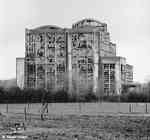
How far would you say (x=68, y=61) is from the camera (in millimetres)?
123000

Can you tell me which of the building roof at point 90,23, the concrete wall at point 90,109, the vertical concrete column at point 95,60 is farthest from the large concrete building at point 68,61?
the concrete wall at point 90,109

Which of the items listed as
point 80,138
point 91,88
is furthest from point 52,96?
point 80,138

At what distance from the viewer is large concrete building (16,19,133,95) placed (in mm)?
120625

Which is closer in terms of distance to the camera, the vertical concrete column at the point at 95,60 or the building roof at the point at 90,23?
the vertical concrete column at the point at 95,60

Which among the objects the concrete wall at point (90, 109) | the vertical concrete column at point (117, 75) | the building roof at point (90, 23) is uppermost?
the building roof at point (90, 23)

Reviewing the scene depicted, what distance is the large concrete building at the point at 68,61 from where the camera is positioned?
121 m

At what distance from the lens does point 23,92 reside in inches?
3760

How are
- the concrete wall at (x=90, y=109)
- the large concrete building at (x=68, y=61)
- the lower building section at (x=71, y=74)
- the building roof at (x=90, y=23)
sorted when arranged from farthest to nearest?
Result: the building roof at (x=90, y=23)
the large concrete building at (x=68, y=61)
the lower building section at (x=71, y=74)
the concrete wall at (x=90, y=109)

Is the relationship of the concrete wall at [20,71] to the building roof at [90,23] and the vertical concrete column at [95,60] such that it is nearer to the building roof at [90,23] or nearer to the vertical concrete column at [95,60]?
the vertical concrete column at [95,60]

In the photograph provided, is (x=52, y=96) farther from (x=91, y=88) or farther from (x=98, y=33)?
(x=98, y=33)

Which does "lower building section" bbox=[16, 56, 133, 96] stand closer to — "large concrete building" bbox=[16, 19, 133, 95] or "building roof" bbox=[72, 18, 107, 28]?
"large concrete building" bbox=[16, 19, 133, 95]

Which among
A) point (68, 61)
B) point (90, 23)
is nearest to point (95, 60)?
point (68, 61)

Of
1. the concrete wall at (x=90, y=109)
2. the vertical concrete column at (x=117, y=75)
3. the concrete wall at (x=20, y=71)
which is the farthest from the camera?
the concrete wall at (x=20, y=71)

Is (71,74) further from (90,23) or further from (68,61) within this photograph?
(90,23)
